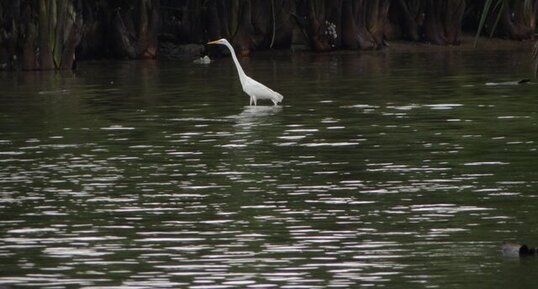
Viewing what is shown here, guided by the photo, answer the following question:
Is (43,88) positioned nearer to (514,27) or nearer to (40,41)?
(40,41)

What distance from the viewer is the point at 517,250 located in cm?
1220

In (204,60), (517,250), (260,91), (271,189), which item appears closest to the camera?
(517,250)

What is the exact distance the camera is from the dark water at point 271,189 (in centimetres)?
1207

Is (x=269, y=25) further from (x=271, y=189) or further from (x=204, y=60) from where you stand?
(x=271, y=189)

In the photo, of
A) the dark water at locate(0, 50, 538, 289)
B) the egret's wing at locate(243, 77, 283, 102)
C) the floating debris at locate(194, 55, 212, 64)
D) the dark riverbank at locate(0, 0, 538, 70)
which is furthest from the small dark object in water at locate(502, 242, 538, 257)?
the floating debris at locate(194, 55, 212, 64)

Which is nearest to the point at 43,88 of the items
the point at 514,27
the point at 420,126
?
the point at 420,126

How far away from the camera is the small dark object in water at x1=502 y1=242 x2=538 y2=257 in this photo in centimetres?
1217

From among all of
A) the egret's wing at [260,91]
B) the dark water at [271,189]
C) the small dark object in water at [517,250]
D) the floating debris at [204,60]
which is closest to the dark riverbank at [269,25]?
the floating debris at [204,60]

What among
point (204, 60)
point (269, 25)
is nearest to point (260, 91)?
point (204, 60)

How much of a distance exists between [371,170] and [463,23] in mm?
46646

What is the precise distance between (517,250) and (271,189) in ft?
16.2

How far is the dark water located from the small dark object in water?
0.15 m

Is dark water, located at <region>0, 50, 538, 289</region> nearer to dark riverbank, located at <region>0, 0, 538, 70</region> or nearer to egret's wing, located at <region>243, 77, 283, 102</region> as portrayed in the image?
egret's wing, located at <region>243, 77, 283, 102</region>

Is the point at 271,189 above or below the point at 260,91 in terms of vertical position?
above
